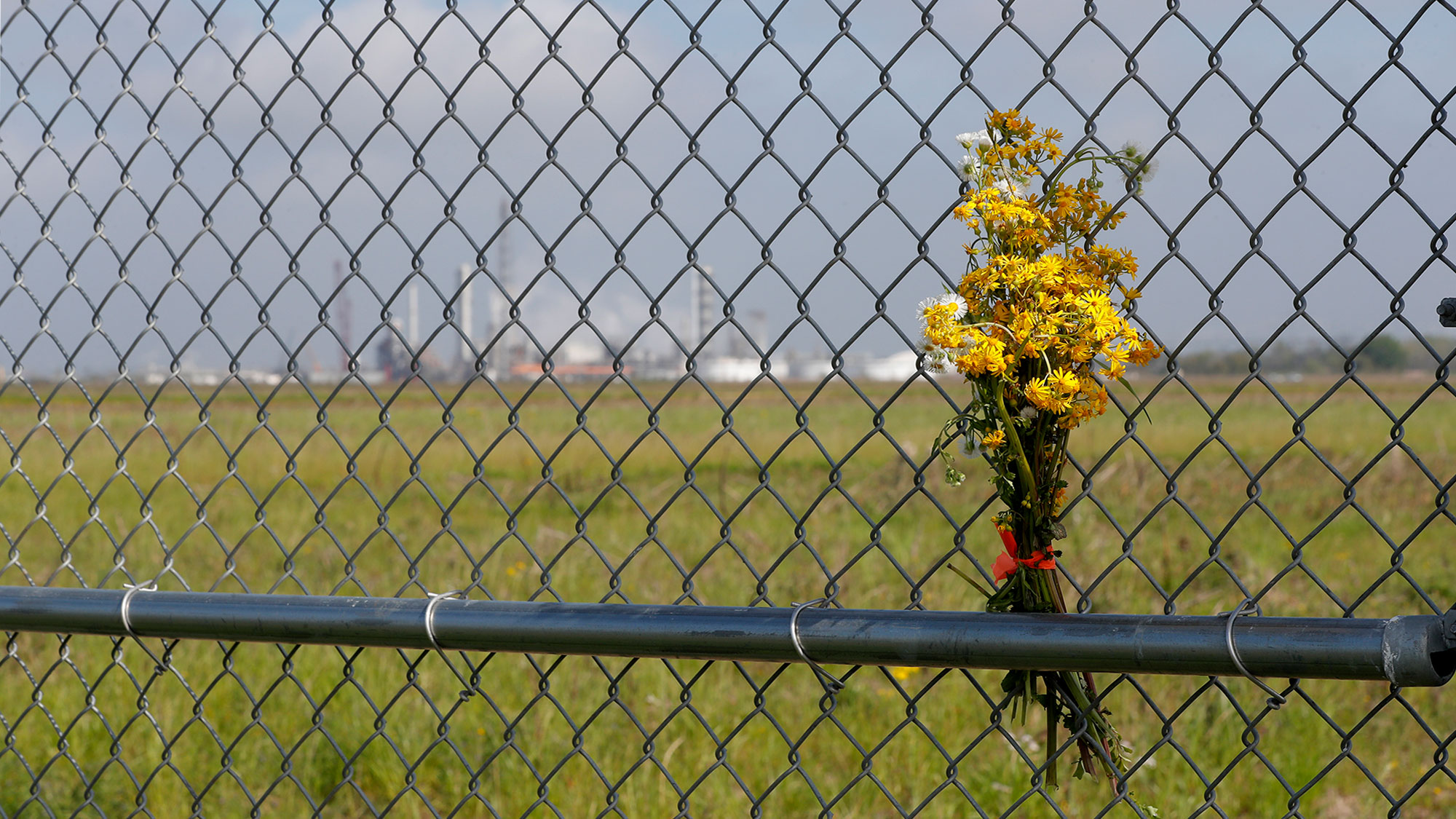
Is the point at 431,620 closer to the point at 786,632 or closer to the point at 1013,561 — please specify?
the point at 786,632

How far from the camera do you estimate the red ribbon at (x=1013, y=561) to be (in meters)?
1.17

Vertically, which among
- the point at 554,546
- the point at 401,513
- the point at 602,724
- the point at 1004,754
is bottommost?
the point at 1004,754

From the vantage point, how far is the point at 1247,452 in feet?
38.2

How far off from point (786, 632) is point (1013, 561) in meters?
0.26

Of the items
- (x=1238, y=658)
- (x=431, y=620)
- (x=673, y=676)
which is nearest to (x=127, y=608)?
(x=431, y=620)

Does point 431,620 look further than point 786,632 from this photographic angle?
Yes

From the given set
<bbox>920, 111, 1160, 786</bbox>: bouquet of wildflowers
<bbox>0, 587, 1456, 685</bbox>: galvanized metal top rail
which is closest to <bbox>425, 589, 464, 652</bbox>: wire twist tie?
<bbox>0, 587, 1456, 685</bbox>: galvanized metal top rail

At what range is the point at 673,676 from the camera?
205 cm

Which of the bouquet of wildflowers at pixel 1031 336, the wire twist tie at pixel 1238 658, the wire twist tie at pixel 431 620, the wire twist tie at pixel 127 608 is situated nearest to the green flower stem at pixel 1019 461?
the bouquet of wildflowers at pixel 1031 336

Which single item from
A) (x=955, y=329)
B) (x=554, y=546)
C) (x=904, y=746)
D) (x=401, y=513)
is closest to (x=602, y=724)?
(x=904, y=746)

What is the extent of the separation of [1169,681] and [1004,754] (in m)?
0.75

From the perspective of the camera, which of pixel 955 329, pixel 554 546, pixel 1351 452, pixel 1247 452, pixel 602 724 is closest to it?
pixel 955 329

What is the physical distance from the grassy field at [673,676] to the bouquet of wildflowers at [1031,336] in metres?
0.07

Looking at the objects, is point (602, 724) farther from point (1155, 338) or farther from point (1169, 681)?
point (1155, 338)
